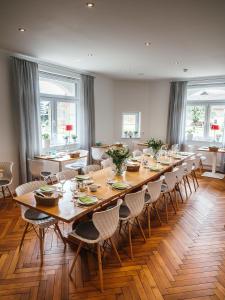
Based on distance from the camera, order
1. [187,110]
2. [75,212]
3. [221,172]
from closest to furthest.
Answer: [75,212]
[221,172]
[187,110]

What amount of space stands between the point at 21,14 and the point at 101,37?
46.1 inches

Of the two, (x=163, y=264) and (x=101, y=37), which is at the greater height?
(x=101, y=37)

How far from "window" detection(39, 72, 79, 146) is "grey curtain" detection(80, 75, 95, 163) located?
206 mm

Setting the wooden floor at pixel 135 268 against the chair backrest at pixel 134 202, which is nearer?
A: the wooden floor at pixel 135 268

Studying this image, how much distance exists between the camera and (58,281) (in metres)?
2.17

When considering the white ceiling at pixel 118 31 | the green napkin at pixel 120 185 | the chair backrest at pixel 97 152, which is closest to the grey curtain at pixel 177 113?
the white ceiling at pixel 118 31

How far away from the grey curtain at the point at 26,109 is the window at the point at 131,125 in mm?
3537

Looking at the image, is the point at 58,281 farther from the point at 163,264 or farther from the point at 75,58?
the point at 75,58

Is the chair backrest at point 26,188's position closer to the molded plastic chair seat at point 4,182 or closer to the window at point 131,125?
the molded plastic chair seat at point 4,182

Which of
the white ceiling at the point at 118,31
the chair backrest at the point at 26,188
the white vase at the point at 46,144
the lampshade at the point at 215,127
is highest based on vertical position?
the white ceiling at the point at 118,31

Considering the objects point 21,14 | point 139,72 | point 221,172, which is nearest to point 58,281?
point 21,14

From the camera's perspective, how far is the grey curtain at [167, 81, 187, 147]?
6715 millimetres

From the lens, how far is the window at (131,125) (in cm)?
751

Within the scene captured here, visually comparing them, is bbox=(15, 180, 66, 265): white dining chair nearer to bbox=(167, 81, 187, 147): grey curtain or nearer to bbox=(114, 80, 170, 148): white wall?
bbox=(114, 80, 170, 148): white wall
